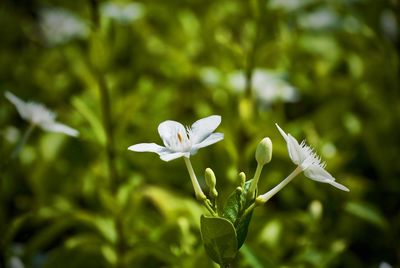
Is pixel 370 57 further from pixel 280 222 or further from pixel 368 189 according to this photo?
pixel 280 222

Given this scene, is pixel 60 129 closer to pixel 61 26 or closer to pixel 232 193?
pixel 232 193

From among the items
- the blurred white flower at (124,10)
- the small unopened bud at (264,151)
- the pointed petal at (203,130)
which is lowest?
the small unopened bud at (264,151)

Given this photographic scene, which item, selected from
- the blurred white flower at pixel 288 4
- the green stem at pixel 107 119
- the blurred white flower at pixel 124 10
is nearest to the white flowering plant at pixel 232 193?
the green stem at pixel 107 119

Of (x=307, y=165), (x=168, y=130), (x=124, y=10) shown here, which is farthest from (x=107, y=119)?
(x=124, y=10)

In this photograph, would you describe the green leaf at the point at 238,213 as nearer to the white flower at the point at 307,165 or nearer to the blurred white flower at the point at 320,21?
the white flower at the point at 307,165

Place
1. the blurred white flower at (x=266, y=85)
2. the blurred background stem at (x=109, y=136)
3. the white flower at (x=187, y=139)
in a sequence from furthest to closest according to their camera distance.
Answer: the blurred white flower at (x=266, y=85) < the blurred background stem at (x=109, y=136) < the white flower at (x=187, y=139)

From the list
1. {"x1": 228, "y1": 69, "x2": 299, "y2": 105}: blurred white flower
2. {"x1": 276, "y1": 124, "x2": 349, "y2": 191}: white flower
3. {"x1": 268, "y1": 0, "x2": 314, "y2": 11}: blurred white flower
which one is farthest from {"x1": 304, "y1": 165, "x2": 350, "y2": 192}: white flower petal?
{"x1": 268, "y1": 0, "x2": 314, "y2": 11}: blurred white flower
